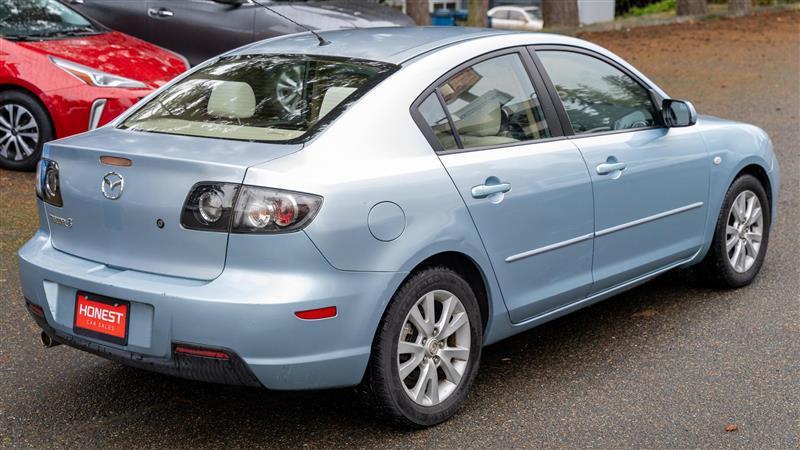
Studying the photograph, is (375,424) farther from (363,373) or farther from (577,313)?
(577,313)

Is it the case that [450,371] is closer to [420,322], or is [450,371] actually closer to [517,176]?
[420,322]

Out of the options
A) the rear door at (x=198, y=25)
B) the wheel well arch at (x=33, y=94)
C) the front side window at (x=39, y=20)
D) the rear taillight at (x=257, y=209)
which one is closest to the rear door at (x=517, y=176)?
the rear taillight at (x=257, y=209)

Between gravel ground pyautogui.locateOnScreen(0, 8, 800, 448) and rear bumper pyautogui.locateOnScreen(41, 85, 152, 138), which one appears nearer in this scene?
gravel ground pyautogui.locateOnScreen(0, 8, 800, 448)

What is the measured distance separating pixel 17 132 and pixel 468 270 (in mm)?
5569

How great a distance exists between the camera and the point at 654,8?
3634 cm

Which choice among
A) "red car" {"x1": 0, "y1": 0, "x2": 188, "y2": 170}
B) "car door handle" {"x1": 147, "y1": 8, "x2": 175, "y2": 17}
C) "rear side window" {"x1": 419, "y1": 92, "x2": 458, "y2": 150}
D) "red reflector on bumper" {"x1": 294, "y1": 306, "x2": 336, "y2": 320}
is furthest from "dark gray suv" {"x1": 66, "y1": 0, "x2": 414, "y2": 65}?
"red reflector on bumper" {"x1": 294, "y1": 306, "x2": 336, "y2": 320}

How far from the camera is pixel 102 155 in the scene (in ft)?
13.7

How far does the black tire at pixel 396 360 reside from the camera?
13.5 ft

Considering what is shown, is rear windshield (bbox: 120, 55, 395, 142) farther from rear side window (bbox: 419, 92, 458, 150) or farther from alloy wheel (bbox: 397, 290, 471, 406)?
alloy wheel (bbox: 397, 290, 471, 406)

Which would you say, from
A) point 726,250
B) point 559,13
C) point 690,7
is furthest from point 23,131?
point 690,7

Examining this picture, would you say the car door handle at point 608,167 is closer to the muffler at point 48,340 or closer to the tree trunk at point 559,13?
the muffler at point 48,340

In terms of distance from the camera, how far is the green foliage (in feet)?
116

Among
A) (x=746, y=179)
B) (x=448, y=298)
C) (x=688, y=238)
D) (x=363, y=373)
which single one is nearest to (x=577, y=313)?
(x=688, y=238)

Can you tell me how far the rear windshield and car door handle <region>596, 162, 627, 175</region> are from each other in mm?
1169
